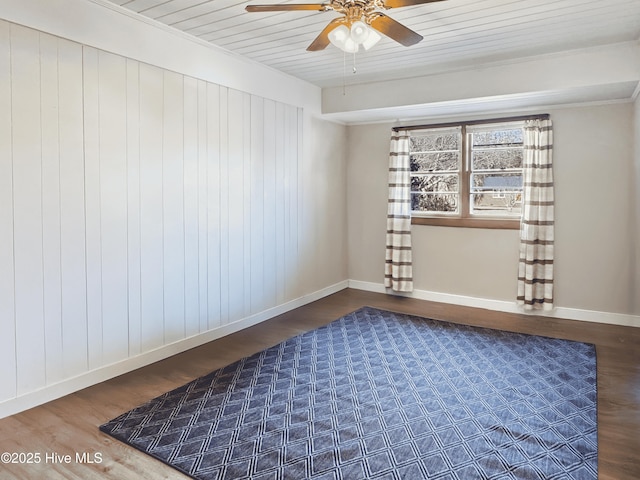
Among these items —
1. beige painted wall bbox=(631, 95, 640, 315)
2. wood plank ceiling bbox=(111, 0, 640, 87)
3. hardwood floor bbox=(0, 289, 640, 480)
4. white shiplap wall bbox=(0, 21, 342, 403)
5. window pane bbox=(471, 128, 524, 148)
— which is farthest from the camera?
window pane bbox=(471, 128, 524, 148)

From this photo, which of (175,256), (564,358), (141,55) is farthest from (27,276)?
(564,358)

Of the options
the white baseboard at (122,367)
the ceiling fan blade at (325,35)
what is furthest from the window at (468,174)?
the ceiling fan blade at (325,35)

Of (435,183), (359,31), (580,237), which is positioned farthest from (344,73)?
(580,237)

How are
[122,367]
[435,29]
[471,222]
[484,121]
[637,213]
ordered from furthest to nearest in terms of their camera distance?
[471,222] → [484,121] → [637,213] → [435,29] → [122,367]

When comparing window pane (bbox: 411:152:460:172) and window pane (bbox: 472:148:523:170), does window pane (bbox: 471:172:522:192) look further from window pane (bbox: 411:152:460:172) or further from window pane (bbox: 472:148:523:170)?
window pane (bbox: 411:152:460:172)

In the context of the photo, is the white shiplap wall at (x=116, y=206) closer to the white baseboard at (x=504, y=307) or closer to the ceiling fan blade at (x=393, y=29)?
the ceiling fan blade at (x=393, y=29)

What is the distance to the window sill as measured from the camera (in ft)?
16.4

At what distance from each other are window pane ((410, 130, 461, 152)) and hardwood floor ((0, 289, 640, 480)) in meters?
2.00

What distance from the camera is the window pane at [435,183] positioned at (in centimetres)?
540

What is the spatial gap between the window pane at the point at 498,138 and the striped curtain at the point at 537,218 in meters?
0.19

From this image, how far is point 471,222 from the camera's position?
5.21 m

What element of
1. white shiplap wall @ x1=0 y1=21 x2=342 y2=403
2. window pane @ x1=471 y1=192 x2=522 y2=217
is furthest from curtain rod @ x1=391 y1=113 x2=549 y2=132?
white shiplap wall @ x1=0 y1=21 x2=342 y2=403

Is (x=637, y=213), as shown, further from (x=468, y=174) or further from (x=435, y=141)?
(x=435, y=141)

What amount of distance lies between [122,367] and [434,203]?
386cm
